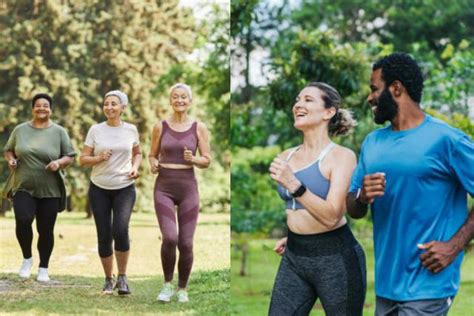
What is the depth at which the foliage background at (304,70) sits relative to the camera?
7609 millimetres

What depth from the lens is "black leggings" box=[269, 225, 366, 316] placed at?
331 centimetres

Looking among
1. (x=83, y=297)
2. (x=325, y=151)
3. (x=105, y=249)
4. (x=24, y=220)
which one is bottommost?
(x=83, y=297)

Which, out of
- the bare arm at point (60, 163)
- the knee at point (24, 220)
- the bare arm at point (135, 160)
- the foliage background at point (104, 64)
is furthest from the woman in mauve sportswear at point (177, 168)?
the knee at point (24, 220)

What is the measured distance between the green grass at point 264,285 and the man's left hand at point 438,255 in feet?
10.7

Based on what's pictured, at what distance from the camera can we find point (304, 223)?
11.2ft

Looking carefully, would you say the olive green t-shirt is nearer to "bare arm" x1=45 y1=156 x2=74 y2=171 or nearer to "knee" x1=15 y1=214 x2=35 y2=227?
"bare arm" x1=45 y1=156 x2=74 y2=171

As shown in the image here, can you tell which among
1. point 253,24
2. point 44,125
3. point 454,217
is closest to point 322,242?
point 454,217

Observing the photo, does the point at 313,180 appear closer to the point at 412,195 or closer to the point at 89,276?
the point at 412,195

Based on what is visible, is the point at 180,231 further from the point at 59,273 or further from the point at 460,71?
the point at 460,71

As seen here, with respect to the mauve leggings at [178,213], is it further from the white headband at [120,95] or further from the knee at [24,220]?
the knee at [24,220]

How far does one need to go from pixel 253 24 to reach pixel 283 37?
0.46 metres

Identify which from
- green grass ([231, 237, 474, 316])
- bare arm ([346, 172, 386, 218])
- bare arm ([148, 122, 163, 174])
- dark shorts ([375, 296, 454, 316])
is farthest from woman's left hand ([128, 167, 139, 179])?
dark shorts ([375, 296, 454, 316])

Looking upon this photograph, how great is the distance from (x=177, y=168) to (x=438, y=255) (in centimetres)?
240

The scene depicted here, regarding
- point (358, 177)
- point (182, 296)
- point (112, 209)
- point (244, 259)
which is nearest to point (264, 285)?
point (244, 259)
